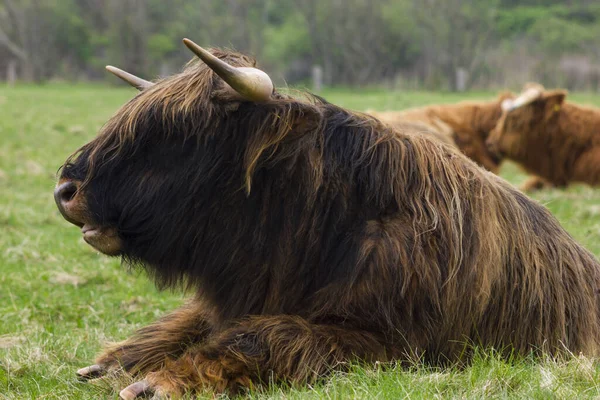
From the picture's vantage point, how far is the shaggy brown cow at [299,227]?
325 centimetres

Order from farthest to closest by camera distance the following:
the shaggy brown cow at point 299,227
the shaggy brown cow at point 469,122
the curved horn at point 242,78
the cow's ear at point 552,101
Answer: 1. the cow's ear at point 552,101
2. the shaggy brown cow at point 469,122
3. the shaggy brown cow at point 299,227
4. the curved horn at point 242,78

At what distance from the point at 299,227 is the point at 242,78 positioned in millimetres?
635

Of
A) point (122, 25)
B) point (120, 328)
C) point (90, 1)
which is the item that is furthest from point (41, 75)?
point (120, 328)

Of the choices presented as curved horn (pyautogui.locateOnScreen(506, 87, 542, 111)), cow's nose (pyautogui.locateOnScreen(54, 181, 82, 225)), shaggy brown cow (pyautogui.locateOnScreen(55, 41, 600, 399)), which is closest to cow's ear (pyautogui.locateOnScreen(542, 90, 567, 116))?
curved horn (pyautogui.locateOnScreen(506, 87, 542, 111))

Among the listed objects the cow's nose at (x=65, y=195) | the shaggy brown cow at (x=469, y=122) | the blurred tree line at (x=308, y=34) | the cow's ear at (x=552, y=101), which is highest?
the blurred tree line at (x=308, y=34)

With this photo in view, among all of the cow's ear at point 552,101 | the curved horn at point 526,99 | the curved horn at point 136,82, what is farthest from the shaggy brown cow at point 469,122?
the curved horn at point 136,82

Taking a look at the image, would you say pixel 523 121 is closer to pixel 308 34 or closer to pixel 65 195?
pixel 65 195

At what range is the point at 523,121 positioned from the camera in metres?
12.1

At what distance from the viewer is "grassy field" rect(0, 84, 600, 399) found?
286 cm

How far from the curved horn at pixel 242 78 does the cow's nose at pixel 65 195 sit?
74 cm

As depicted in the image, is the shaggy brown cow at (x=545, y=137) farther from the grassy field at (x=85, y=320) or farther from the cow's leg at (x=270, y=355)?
the cow's leg at (x=270, y=355)

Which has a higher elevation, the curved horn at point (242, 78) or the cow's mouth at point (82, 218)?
the curved horn at point (242, 78)

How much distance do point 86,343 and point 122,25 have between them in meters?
51.0

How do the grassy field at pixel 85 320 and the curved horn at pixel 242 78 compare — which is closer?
the grassy field at pixel 85 320
